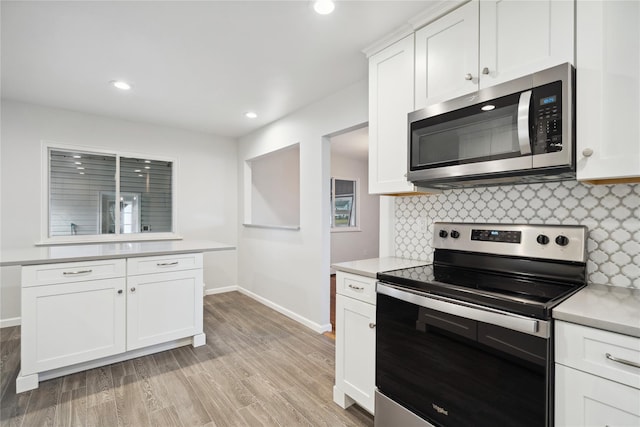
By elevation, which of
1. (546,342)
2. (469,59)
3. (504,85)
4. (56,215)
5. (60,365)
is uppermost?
(469,59)

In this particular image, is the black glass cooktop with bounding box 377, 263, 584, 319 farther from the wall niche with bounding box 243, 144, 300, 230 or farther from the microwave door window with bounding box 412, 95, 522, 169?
the wall niche with bounding box 243, 144, 300, 230

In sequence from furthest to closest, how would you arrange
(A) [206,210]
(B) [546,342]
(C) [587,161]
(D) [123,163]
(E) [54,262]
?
(A) [206,210] < (D) [123,163] < (E) [54,262] < (C) [587,161] < (B) [546,342]

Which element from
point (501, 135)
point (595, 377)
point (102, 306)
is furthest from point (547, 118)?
point (102, 306)

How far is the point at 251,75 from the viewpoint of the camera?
2.71 metres

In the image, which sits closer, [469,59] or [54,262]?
[469,59]

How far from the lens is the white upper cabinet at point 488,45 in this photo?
4.23 ft

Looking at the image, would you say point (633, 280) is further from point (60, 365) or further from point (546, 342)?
point (60, 365)

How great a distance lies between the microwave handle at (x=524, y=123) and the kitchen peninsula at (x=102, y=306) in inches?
98.6

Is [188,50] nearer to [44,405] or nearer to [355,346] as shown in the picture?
[355,346]

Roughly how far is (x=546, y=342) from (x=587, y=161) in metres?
0.72

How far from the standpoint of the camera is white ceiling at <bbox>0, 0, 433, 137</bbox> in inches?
72.7

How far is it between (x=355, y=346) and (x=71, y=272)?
211 centimetres

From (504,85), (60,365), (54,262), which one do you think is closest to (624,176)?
(504,85)

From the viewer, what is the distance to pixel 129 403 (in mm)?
1993
